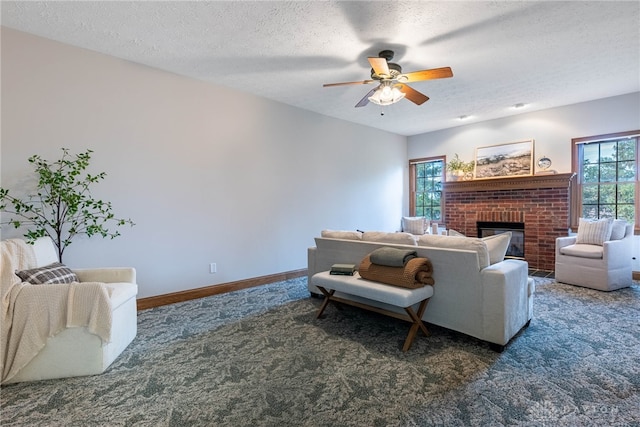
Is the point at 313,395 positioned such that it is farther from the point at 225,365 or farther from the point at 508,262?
the point at 508,262

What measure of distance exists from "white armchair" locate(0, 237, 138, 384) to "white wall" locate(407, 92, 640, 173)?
6314mm

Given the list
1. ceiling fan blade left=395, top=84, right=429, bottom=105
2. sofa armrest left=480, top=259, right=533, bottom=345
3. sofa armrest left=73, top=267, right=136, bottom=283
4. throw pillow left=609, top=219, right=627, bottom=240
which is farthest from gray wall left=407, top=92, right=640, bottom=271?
sofa armrest left=73, top=267, right=136, bottom=283

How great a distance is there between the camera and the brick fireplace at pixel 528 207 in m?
5.08

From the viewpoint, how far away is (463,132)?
621 centimetres

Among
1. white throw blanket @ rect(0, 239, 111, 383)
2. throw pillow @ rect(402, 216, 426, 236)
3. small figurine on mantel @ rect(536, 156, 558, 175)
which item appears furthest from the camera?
throw pillow @ rect(402, 216, 426, 236)

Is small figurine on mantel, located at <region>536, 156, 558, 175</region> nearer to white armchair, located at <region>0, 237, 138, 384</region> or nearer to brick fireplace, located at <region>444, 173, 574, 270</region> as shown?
brick fireplace, located at <region>444, 173, 574, 270</region>

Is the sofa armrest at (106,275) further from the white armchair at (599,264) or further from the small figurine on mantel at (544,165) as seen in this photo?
the small figurine on mantel at (544,165)

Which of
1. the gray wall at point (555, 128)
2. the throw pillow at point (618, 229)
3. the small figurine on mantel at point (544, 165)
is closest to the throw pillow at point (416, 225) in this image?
the gray wall at point (555, 128)

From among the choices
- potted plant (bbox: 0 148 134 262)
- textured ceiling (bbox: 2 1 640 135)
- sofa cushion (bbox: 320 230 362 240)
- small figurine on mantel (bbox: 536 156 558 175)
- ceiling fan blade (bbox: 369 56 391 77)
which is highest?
textured ceiling (bbox: 2 1 640 135)

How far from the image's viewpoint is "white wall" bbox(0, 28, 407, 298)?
Answer: 289 centimetres

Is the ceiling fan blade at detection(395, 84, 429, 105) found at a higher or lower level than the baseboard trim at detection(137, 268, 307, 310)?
higher

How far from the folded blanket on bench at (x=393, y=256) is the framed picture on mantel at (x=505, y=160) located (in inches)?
158

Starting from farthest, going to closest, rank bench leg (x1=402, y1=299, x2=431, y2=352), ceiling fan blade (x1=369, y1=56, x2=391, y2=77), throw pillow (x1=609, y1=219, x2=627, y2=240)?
throw pillow (x1=609, y1=219, x2=627, y2=240) → ceiling fan blade (x1=369, y1=56, x2=391, y2=77) → bench leg (x1=402, y1=299, x2=431, y2=352)

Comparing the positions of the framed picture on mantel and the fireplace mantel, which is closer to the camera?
the fireplace mantel
